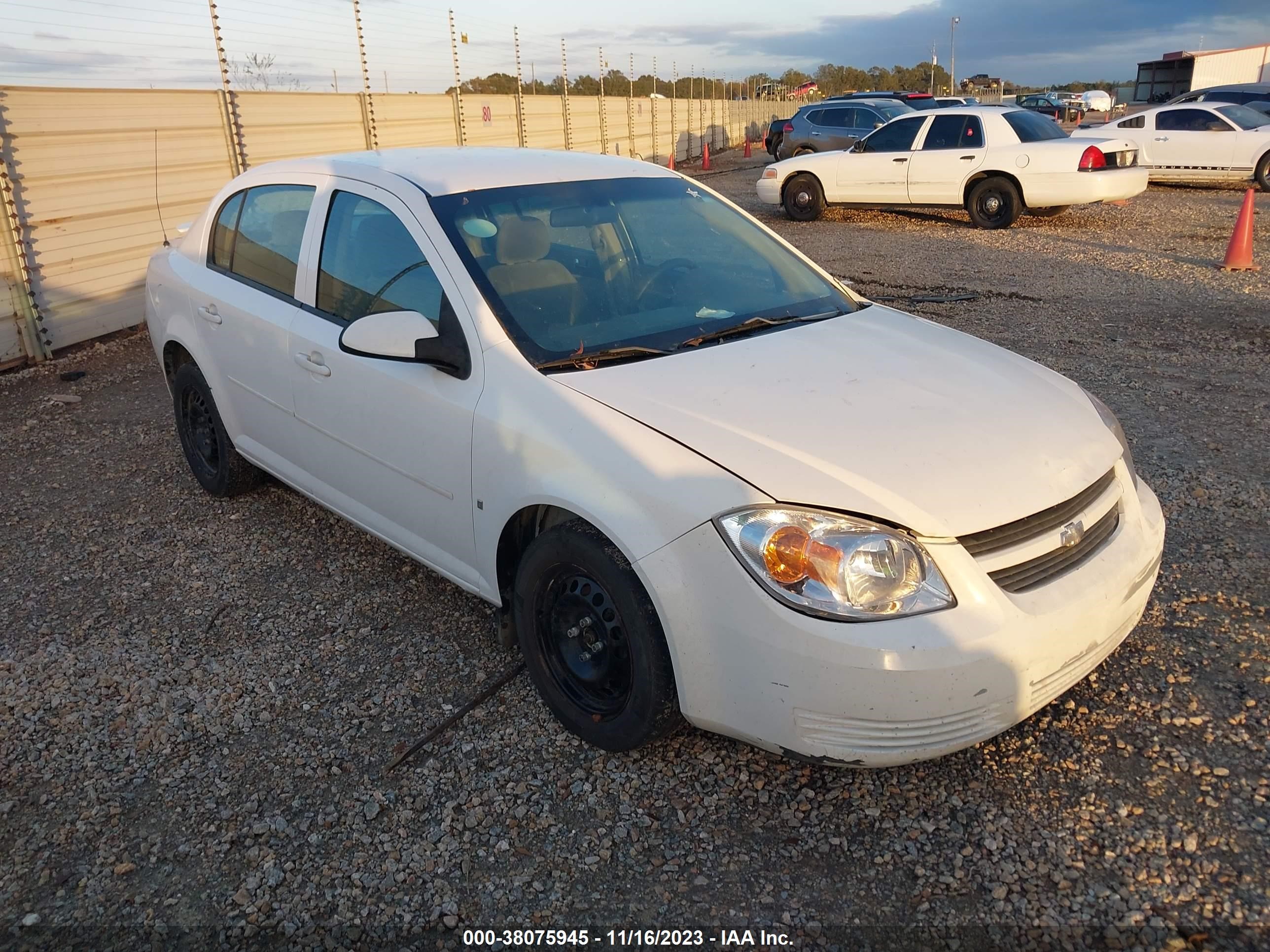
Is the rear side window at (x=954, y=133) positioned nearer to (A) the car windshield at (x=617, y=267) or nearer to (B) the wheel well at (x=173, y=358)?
(A) the car windshield at (x=617, y=267)

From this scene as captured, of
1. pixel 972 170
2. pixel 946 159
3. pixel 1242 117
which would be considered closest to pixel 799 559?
pixel 972 170

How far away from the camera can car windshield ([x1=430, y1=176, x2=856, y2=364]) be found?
3.12 meters

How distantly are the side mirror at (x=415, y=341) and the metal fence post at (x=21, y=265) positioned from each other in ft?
21.7

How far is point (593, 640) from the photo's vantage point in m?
2.83

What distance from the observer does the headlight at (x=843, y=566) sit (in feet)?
7.63

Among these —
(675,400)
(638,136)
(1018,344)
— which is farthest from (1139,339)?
(638,136)

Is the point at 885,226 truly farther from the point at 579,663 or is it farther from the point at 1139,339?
the point at 579,663

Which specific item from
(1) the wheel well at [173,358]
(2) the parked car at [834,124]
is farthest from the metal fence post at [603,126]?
(1) the wheel well at [173,358]

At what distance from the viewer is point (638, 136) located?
93.8ft

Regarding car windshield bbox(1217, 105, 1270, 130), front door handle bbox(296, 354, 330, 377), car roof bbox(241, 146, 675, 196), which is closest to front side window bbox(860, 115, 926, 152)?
car windshield bbox(1217, 105, 1270, 130)

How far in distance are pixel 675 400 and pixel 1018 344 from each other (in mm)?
5614

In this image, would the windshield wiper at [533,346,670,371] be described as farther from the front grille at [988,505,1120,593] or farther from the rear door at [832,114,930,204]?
the rear door at [832,114,930,204]

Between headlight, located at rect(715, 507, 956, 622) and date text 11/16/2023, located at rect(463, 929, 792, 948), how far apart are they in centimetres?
77

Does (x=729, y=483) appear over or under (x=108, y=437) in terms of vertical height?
over
